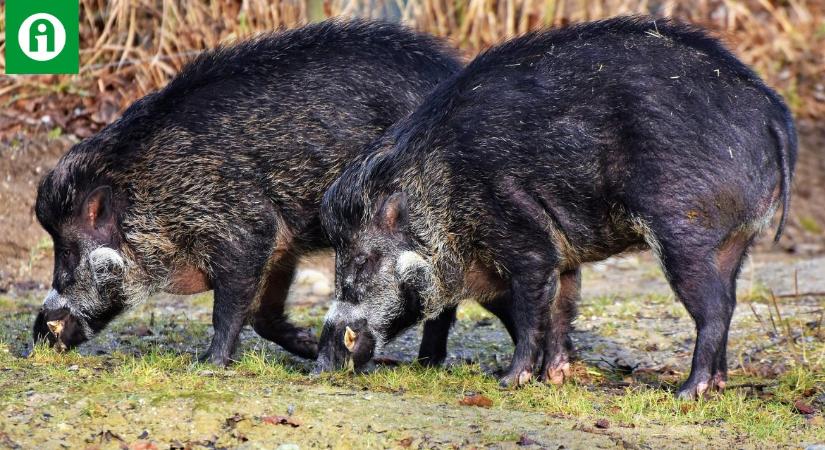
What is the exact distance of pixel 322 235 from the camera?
22.5 feet

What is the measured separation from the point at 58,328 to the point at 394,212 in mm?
1935

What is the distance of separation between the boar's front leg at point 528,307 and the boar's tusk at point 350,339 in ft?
2.58

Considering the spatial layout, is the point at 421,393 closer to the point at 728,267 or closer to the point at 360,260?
the point at 360,260

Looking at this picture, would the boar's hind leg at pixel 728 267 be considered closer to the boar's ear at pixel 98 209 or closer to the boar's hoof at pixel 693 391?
the boar's hoof at pixel 693 391

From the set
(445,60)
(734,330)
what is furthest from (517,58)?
(734,330)

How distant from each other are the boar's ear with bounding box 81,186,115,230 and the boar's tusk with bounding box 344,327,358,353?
146 cm

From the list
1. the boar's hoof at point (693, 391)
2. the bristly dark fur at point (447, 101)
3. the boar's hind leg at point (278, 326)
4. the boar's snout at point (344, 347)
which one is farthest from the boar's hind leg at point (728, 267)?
the boar's hind leg at point (278, 326)

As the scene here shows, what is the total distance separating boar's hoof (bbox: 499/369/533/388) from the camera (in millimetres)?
6203

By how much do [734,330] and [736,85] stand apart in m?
2.06

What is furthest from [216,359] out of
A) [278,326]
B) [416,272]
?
[416,272]

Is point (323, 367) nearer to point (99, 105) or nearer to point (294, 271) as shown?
point (294, 271)

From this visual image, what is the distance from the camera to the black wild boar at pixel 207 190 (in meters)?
6.65

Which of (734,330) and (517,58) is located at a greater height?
(517,58)

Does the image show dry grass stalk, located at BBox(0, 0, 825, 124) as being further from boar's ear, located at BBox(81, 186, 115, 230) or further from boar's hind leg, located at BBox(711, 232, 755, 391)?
boar's hind leg, located at BBox(711, 232, 755, 391)
